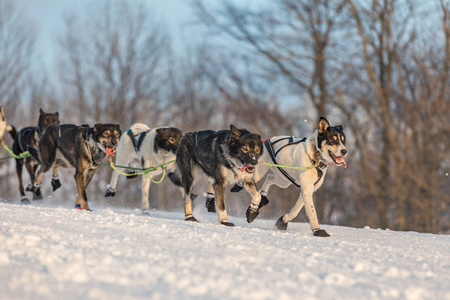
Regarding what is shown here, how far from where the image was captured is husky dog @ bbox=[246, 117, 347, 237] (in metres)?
7.38

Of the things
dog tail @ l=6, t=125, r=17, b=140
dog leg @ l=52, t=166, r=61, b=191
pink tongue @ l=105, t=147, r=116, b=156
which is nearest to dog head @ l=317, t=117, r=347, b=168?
Answer: pink tongue @ l=105, t=147, r=116, b=156

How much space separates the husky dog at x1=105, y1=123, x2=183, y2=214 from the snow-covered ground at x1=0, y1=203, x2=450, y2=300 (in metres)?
3.12

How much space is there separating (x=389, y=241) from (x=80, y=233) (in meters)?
3.77

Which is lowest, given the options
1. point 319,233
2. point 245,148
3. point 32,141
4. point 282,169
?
point 319,233

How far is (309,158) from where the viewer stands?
7.58 m

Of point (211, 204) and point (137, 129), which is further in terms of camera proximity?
point (137, 129)

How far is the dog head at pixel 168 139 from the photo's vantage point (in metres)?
9.41

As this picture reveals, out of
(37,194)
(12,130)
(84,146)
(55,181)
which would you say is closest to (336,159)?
(84,146)

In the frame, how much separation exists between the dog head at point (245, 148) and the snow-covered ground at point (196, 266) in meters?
1.39

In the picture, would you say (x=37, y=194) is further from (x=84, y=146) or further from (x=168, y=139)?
(x=168, y=139)

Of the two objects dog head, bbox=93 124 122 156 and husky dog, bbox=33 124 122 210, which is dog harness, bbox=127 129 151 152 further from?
dog head, bbox=93 124 122 156

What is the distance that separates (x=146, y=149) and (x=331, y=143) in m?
3.48

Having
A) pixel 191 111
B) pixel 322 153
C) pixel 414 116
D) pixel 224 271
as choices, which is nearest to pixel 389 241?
pixel 322 153

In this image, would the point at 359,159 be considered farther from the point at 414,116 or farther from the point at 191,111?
the point at 191,111
